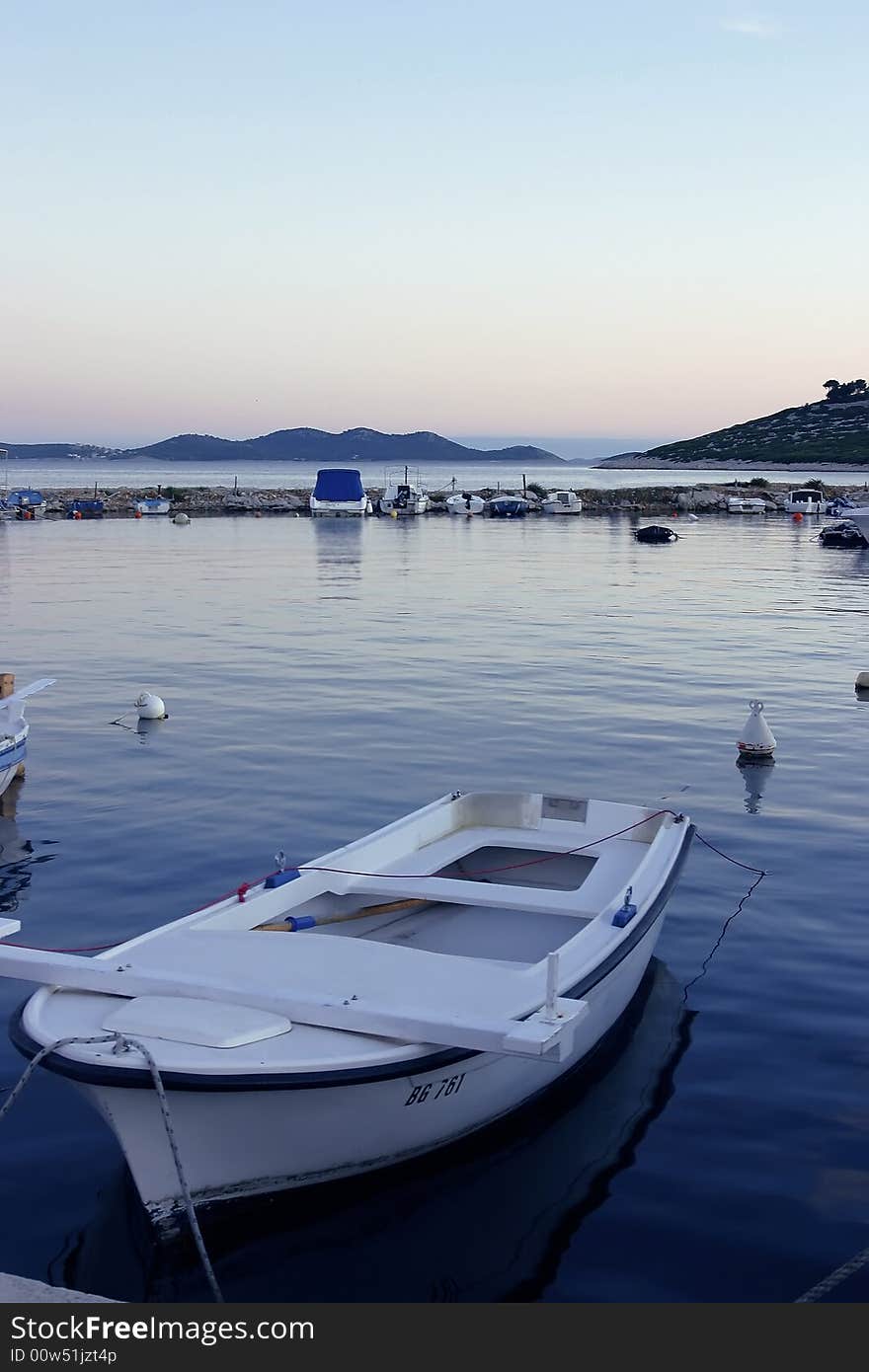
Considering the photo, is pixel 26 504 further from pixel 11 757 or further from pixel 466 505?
pixel 11 757

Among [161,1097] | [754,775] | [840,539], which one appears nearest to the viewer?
[161,1097]

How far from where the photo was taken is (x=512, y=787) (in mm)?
15953

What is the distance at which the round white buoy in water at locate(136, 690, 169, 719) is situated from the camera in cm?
1998

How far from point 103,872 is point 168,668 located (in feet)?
42.5

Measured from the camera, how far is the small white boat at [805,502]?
87.9 m

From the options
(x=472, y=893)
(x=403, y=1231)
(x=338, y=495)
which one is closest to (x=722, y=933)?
(x=472, y=893)

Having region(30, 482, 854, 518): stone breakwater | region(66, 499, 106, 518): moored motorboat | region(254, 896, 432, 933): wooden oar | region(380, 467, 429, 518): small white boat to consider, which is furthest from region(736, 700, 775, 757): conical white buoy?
region(30, 482, 854, 518): stone breakwater

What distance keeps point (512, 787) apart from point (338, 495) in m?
74.4

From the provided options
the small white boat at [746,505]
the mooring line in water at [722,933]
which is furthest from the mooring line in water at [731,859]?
the small white boat at [746,505]

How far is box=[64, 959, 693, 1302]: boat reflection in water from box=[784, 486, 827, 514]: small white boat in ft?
279

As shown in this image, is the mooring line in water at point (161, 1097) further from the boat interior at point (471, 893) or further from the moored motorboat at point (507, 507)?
the moored motorboat at point (507, 507)

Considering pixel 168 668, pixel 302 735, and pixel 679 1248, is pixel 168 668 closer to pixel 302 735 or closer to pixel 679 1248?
pixel 302 735

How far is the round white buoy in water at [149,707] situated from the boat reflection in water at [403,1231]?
13110 mm

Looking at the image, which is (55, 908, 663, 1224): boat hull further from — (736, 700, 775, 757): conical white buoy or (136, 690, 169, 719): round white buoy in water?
(136, 690, 169, 719): round white buoy in water
